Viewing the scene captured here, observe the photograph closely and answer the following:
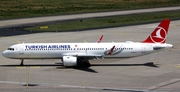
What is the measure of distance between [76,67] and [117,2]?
127 m

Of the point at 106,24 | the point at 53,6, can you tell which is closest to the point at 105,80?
the point at 106,24

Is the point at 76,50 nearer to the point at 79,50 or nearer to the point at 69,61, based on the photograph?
the point at 79,50

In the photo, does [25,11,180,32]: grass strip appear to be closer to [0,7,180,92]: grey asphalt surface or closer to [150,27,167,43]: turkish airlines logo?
[0,7,180,92]: grey asphalt surface

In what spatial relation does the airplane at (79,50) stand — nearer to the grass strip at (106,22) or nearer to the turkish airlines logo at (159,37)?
the turkish airlines logo at (159,37)

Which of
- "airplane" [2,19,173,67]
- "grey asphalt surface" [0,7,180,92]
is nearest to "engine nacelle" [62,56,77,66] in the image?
"grey asphalt surface" [0,7,180,92]

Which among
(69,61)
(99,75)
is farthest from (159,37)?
(69,61)

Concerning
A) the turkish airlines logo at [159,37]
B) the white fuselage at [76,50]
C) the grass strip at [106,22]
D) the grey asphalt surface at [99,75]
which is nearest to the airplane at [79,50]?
the white fuselage at [76,50]

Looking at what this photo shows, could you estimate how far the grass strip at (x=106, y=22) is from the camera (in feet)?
344

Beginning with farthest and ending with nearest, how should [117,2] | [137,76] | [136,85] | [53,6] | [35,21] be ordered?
[117,2], [53,6], [35,21], [137,76], [136,85]

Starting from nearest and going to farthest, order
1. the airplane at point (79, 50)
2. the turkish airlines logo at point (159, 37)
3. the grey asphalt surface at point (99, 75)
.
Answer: the grey asphalt surface at point (99, 75)
the airplane at point (79, 50)
the turkish airlines logo at point (159, 37)

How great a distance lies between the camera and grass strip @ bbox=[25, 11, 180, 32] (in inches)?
4131

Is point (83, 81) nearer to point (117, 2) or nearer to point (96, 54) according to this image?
point (96, 54)

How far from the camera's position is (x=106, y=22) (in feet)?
381

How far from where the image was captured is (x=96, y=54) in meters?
58.3
